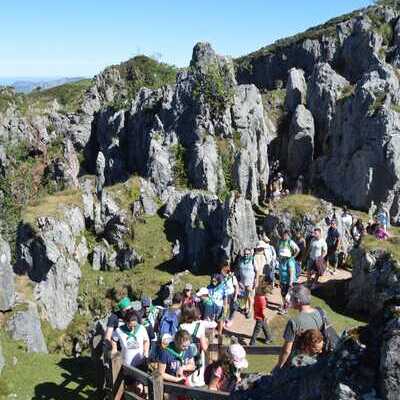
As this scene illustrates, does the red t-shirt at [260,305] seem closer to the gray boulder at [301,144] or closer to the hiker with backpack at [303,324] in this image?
the hiker with backpack at [303,324]

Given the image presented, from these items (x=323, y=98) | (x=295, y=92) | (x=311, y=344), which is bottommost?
(x=311, y=344)

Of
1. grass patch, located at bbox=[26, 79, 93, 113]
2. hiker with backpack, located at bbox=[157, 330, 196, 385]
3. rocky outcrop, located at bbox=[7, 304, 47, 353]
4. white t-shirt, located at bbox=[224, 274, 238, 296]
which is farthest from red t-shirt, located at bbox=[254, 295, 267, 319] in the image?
grass patch, located at bbox=[26, 79, 93, 113]

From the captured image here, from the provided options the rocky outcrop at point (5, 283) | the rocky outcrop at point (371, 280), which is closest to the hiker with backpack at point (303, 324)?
the rocky outcrop at point (371, 280)

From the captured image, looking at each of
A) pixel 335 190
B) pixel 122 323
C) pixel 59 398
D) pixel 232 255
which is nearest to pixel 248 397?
pixel 122 323

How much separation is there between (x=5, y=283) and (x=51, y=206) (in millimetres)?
18790

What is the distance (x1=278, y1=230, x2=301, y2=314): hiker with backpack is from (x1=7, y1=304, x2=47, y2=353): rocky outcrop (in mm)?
8661

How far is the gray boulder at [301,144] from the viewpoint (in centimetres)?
4875

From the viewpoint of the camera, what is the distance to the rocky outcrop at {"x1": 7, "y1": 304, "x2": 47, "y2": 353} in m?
18.3

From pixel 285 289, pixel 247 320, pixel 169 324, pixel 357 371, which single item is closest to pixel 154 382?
pixel 169 324

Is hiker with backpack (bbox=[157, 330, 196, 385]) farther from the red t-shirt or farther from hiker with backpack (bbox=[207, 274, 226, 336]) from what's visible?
the red t-shirt

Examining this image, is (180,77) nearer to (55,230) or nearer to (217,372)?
(55,230)

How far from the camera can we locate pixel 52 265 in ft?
112

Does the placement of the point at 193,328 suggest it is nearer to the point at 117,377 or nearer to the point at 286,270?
the point at 117,377

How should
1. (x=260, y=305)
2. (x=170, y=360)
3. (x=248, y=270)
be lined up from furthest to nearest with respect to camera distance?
(x=248, y=270) → (x=260, y=305) → (x=170, y=360)
